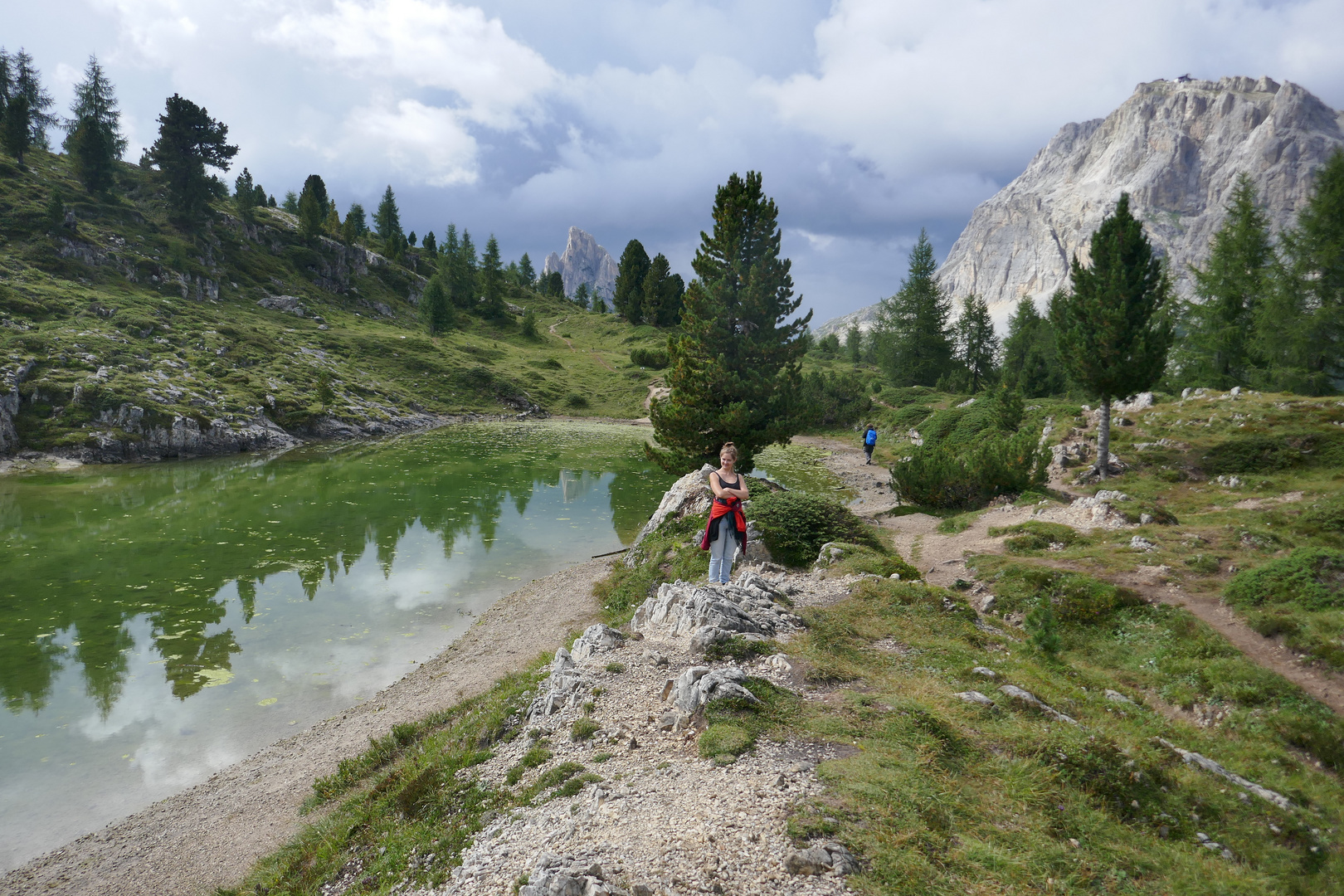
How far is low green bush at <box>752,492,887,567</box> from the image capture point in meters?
18.0

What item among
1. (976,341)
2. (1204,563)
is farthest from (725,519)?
(976,341)

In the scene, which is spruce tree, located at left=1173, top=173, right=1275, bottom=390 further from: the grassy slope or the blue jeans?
the grassy slope

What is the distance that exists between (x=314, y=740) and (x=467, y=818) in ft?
25.0

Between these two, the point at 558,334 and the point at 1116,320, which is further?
the point at 558,334

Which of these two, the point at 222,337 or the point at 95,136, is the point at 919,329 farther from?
the point at 95,136

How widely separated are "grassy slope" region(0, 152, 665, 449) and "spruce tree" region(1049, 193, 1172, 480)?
218ft

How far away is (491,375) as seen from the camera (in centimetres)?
9269

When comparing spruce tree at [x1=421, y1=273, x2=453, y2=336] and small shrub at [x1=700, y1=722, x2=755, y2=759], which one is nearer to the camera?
small shrub at [x1=700, y1=722, x2=755, y2=759]

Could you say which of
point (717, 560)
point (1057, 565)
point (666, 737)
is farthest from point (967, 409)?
point (666, 737)

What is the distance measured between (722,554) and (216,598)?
18.9 meters

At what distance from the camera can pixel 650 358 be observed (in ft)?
337

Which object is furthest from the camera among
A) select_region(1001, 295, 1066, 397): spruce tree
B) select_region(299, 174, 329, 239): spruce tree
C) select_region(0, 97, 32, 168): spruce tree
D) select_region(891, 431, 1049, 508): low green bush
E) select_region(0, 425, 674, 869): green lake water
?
select_region(299, 174, 329, 239): spruce tree

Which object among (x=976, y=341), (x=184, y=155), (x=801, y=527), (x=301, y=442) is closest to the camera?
(x=801, y=527)

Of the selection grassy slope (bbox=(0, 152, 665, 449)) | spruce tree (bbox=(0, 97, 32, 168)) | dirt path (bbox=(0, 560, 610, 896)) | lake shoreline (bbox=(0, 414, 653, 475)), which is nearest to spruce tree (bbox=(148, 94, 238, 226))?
grassy slope (bbox=(0, 152, 665, 449))
